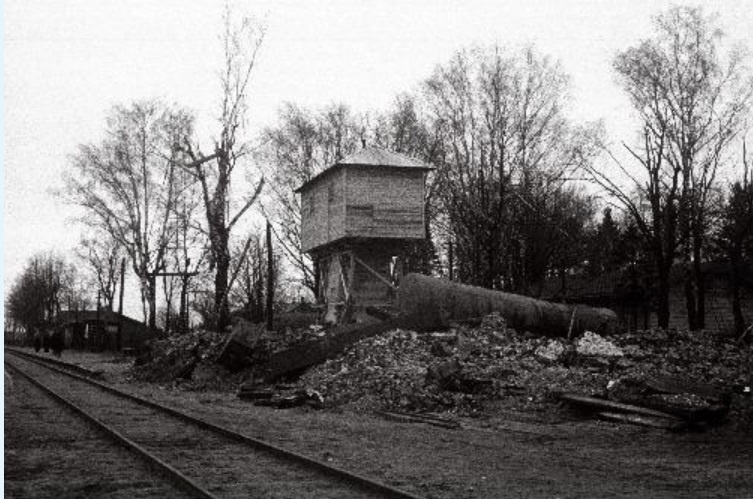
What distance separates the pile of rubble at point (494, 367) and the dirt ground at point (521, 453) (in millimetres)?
957

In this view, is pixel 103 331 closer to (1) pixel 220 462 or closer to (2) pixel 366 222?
(2) pixel 366 222

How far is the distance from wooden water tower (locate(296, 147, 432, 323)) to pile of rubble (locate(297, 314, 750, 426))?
8.09 m

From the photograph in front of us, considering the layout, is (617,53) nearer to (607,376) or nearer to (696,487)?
(607,376)

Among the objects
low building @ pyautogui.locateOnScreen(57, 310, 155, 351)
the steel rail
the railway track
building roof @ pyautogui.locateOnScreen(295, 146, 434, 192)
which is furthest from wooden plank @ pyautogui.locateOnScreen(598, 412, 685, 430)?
low building @ pyautogui.locateOnScreen(57, 310, 155, 351)

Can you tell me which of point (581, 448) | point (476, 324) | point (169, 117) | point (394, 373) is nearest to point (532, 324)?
point (476, 324)

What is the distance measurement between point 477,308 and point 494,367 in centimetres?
511

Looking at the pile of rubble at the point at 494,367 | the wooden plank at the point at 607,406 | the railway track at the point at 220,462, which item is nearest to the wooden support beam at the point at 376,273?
the pile of rubble at the point at 494,367

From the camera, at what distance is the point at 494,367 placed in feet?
55.1

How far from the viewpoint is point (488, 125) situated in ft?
119

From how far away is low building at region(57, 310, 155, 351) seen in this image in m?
58.4

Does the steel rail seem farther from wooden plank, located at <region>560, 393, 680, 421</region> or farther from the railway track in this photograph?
wooden plank, located at <region>560, 393, 680, 421</region>

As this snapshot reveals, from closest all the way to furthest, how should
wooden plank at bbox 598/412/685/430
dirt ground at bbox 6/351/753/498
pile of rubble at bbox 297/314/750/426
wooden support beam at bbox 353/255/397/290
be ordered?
dirt ground at bbox 6/351/753/498
wooden plank at bbox 598/412/685/430
pile of rubble at bbox 297/314/750/426
wooden support beam at bbox 353/255/397/290

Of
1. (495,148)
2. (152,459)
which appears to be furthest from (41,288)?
(152,459)

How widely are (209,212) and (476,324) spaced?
1844 cm
